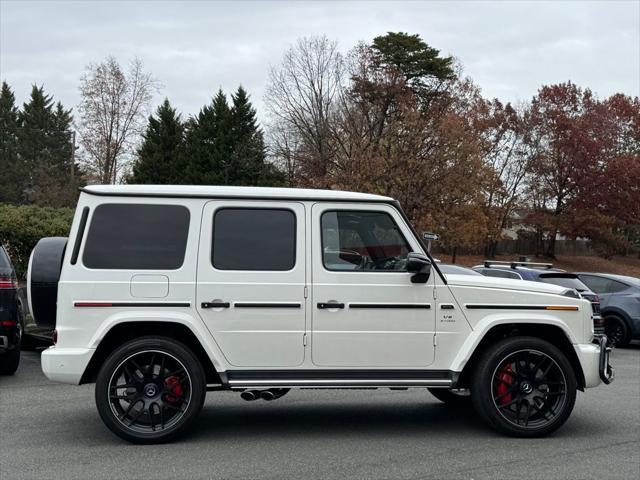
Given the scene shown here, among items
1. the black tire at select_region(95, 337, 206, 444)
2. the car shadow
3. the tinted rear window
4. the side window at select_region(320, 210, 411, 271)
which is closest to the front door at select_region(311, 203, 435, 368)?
the side window at select_region(320, 210, 411, 271)

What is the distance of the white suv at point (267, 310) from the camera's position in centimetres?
605

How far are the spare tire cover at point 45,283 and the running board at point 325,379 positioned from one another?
5.45 ft

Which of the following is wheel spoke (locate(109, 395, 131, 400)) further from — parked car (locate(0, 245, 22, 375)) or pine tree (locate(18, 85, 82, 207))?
pine tree (locate(18, 85, 82, 207))

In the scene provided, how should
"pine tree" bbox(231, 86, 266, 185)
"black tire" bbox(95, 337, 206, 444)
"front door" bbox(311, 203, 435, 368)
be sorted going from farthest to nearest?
"pine tree" bbox(231, 86, 266, 185), "front door" bbox(311, 203, 435, 368), "black tire" bbox(95, 337, 206, 444)

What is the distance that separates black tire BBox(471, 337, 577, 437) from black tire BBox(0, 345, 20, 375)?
5.69m

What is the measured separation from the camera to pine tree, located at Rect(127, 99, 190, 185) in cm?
5394

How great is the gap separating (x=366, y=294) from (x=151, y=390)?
1932 mm

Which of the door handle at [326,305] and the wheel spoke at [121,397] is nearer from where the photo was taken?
the wheel spoke at [121,397]

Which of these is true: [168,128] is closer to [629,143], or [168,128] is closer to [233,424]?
[629,143]

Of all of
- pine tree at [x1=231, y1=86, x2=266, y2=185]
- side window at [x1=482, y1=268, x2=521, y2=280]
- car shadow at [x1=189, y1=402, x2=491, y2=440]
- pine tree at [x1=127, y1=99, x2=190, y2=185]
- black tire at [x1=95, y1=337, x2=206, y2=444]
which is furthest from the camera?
pine tree at [x1=127, y1=99, x2=190, y2=185]

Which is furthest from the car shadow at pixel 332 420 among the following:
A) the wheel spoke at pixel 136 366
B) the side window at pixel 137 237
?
the side window at pixel 137 237

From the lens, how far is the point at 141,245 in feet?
20.2

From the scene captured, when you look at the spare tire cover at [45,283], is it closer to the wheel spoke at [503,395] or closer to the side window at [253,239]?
the side window at [253,239]

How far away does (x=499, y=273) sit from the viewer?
561 inches
